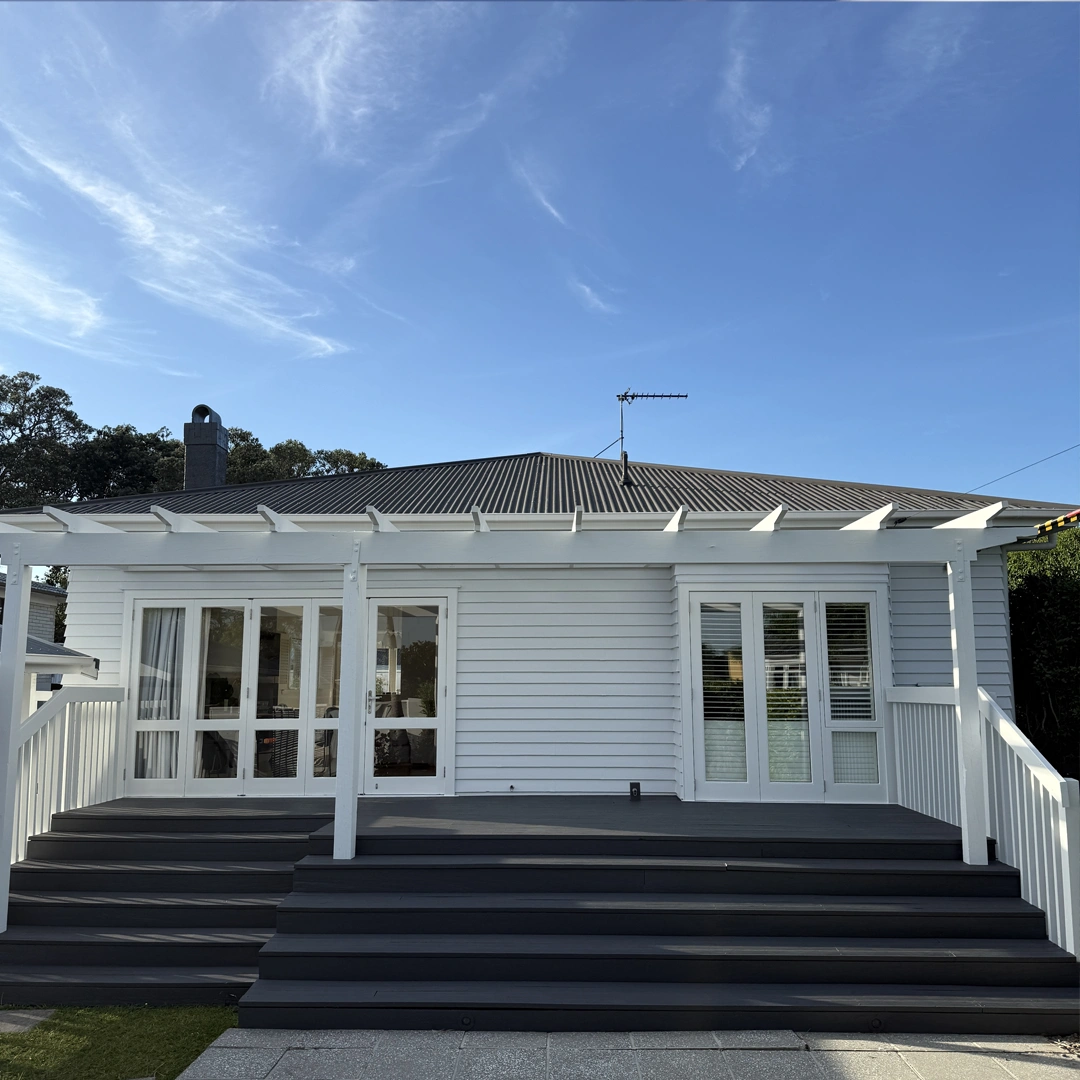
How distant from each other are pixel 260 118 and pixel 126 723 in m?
5.54

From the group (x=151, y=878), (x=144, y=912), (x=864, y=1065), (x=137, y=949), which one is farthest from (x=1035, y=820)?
(x=151, y=878)

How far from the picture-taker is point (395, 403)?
1603 centimetres

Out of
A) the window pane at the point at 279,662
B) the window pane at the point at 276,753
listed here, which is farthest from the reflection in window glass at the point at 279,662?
the window pane at the point at 276,753

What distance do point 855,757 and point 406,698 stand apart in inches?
164

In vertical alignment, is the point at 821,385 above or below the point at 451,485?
above

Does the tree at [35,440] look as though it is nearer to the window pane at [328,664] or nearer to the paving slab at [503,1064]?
the window pane at [328,664]

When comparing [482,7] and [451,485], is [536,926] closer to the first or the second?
[482,7]

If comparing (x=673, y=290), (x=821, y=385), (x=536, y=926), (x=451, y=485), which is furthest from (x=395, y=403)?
(x=536, y=926)

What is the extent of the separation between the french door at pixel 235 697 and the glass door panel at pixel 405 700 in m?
0.42

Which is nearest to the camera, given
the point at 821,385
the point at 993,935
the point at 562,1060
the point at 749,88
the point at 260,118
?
the point at 562,1060

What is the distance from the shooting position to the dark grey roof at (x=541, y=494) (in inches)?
307

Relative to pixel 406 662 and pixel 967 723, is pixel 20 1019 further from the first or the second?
pixel 967 723

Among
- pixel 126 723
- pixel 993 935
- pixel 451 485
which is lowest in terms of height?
pixel 993 935

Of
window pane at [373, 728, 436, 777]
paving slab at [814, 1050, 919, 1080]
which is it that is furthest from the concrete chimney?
paving slab at [814, 1050, 919, 1080]
